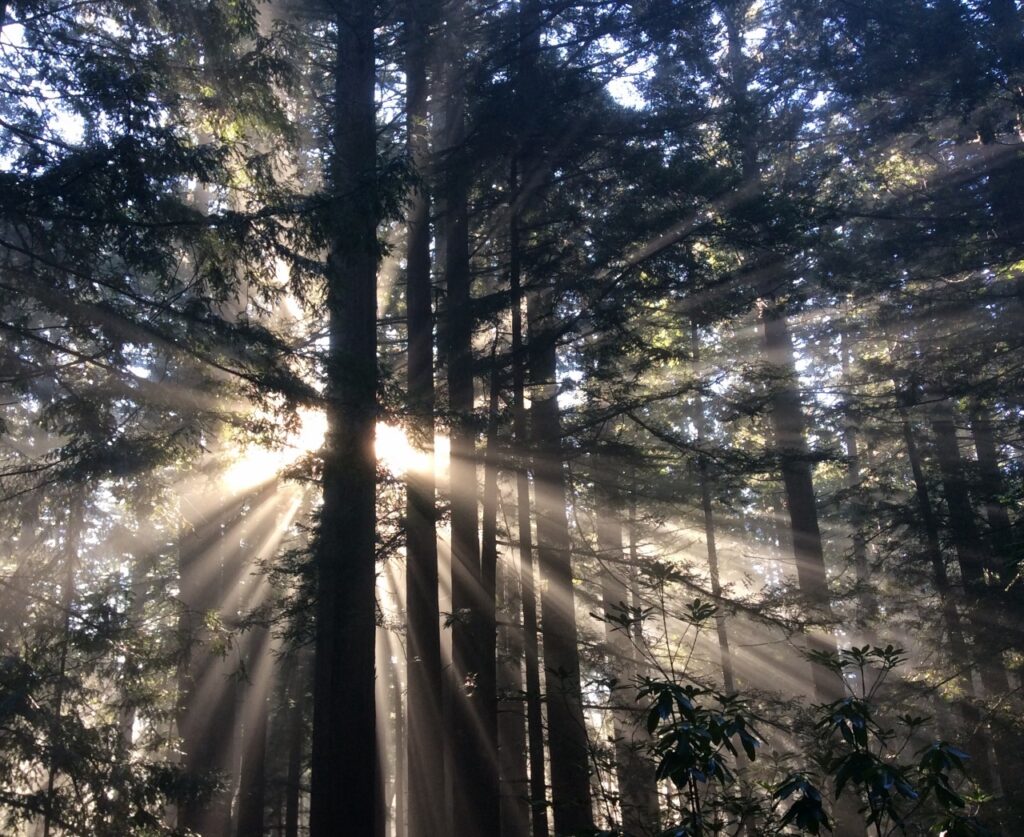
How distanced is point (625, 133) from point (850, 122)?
791 centimetres

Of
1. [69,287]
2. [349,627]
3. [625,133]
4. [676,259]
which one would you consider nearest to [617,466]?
[676,259]

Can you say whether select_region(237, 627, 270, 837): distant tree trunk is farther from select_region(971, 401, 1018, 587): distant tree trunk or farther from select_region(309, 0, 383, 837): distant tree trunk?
select_region(971, 401, 1018, 587): distant tree trunk

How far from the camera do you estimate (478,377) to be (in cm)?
1301

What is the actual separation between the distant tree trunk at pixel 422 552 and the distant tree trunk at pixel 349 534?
0.86 meters

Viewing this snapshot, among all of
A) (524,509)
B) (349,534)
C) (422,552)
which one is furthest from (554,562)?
(349,534)

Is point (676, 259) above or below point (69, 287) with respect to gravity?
above

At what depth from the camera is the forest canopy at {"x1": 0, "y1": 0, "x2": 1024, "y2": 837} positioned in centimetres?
843

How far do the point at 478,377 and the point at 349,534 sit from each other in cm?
378

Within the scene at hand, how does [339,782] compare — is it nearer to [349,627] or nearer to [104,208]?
[349,627]

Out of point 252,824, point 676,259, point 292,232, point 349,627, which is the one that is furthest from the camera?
point 252,824

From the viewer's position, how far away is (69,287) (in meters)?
9.12

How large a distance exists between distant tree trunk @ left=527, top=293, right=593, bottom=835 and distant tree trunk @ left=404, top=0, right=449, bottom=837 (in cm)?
154

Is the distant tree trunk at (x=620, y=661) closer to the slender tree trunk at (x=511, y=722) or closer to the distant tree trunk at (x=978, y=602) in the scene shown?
the slender tree trunk at (x=511, y=722)

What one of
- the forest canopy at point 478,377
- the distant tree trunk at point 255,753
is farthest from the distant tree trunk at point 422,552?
the distant tree trunk at point 255,753
